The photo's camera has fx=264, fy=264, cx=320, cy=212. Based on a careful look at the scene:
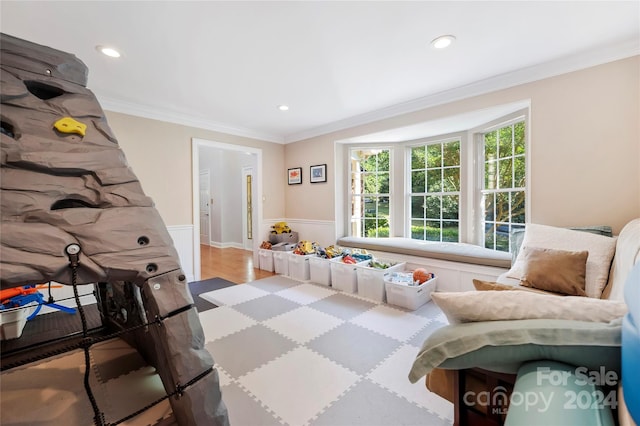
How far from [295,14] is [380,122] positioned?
7.40 feet

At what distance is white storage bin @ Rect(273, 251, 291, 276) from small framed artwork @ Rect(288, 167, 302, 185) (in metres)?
1.41

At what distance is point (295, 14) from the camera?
1.75 metres

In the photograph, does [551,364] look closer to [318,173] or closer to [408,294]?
[408,294]

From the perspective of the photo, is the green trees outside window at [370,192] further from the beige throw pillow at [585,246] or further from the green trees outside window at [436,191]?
the beige throw pillow at [585,246]

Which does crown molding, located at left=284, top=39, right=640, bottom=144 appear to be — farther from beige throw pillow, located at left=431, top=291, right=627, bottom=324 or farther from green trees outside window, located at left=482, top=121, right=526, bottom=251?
beige throw pillow, located at left=431, top=291, right=627, bottom=324

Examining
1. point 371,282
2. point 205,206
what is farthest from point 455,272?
point 205,206

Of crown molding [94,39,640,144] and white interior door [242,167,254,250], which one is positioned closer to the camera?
crown molding [94,39,640,144]

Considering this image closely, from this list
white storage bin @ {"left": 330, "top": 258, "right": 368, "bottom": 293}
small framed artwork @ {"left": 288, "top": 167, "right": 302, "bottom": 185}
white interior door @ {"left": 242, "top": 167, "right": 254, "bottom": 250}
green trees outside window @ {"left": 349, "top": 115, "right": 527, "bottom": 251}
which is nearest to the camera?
green trees outside window @ {"left": 349, "top": 115, "right": 527, "bottom": 251}

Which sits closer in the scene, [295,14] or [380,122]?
[295,14]

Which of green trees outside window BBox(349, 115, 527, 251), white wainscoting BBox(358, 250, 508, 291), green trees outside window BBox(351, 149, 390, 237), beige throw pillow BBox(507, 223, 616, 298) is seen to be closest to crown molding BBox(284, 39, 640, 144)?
green trees outside window BBox(349, 115, 527, 251)

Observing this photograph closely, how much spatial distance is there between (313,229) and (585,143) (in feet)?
11.5

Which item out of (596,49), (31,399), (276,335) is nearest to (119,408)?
(31,399)

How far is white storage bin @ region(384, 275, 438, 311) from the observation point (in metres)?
2.72

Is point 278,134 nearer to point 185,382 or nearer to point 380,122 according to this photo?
point 380,122
